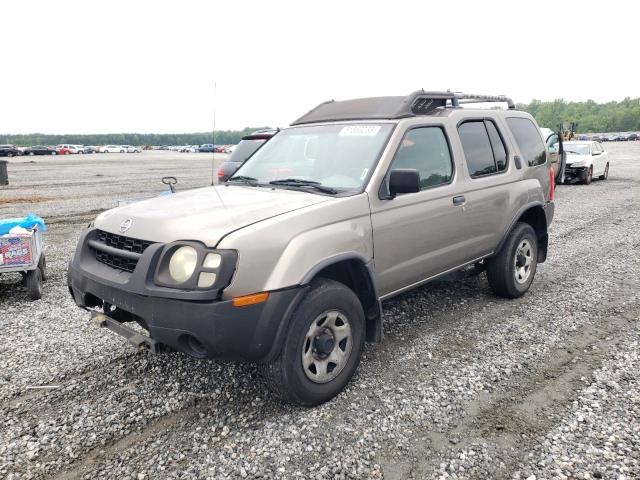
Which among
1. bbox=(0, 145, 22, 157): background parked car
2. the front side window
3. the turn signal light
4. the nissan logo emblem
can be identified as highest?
bbox=(0, 145, 22, 157): background parked car

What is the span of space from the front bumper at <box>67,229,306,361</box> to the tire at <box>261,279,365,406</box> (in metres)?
0.11

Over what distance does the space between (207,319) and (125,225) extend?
0.99m

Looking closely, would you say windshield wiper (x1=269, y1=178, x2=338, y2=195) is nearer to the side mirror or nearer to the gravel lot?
the side mirror

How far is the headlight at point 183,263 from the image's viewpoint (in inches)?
114

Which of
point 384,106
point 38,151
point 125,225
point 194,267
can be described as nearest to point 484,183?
point 384,106

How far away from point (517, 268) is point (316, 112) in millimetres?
2773

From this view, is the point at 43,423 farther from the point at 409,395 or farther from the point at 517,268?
the point at 517,268

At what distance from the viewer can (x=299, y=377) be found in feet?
10.2

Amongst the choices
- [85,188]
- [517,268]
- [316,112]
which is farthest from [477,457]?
[85,188]

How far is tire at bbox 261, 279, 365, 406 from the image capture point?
10.0 ft

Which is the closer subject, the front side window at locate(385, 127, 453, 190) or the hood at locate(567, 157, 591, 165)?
the front side window at locate(385, 127, 453, 190)

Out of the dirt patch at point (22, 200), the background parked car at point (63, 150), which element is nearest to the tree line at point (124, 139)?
the background parked car at point (63, 150)

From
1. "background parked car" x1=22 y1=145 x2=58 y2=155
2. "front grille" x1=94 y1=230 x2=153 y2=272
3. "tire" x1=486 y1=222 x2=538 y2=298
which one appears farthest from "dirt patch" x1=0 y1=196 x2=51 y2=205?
"background parked car" x1=22 y1=145 x2=58 y2=155

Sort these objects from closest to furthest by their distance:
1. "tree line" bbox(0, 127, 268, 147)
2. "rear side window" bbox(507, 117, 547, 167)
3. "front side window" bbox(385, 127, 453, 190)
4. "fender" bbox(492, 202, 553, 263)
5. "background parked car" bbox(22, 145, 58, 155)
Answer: "front side window" bbox(385, 127, 453, 190)
"fender" bbox(492, 202, 553, 263)
"rear side window" bbox(507, 117, 547, 167)
"background parked car" bbox(22, 145, 58, 155)
"tree line" bbox(0, 127, 268, 147)
